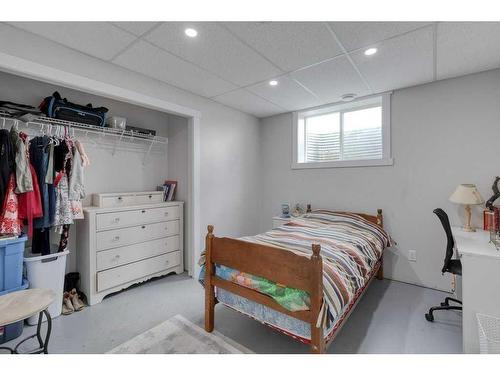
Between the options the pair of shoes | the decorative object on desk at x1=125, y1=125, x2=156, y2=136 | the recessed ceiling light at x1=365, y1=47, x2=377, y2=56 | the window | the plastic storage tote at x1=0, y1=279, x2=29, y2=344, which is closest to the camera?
the plastic storage tote at x1=0, y1=279, x2=29, y2=344

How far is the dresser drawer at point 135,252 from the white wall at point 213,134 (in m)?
0.51

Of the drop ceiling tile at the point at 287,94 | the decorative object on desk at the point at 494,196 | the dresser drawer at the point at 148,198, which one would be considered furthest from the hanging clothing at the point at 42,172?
the decorative object on desk at the point at 494,196

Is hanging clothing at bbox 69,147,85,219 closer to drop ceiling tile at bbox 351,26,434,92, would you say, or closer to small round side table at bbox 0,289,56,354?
small round side table at bbox 0,289,56,354

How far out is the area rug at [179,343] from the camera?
5.56 feet

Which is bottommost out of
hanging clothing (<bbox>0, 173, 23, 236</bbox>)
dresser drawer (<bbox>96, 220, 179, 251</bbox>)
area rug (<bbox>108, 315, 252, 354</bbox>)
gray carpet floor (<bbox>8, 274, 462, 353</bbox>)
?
gray carpet floor (<bbox>8, 274, 462, 353</bbox>)

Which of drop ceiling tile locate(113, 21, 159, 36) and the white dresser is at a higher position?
drop ceiling tile locate(113, 21, 159, 36)

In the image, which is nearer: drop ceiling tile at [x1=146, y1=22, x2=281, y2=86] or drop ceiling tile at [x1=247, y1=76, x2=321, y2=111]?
drop ceiling tile at [x1=146, y1=22, x2=281, y2=86]

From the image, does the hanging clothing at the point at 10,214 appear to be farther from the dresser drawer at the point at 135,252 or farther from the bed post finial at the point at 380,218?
the bed post finial at the point at 380,218

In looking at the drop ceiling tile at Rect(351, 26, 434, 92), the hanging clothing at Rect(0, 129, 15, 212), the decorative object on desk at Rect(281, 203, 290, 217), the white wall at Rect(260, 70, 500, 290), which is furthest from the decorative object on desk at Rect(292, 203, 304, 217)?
the hanging clothing at Rect(0, 129, 15, 212)

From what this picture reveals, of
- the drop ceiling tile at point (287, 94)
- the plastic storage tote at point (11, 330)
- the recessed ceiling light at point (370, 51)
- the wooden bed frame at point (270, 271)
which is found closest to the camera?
the wooden bed frame at point (270, 271)

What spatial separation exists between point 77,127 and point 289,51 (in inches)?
87.2

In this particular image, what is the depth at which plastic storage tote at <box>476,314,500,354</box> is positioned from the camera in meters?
1.53

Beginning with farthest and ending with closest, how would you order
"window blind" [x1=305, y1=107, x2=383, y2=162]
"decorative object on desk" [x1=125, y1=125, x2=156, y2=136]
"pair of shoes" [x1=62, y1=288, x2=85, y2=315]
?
"window blind" [x1=305, y1=107, x2=383, y2=162] → "decorative object on desk" [x1=125, y1=125, x2=156, y2=136] → "pair of shoes" [x1=62, y1=288, x2=85, y2=315]

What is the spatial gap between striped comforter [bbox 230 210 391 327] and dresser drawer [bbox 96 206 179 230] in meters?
1.23
